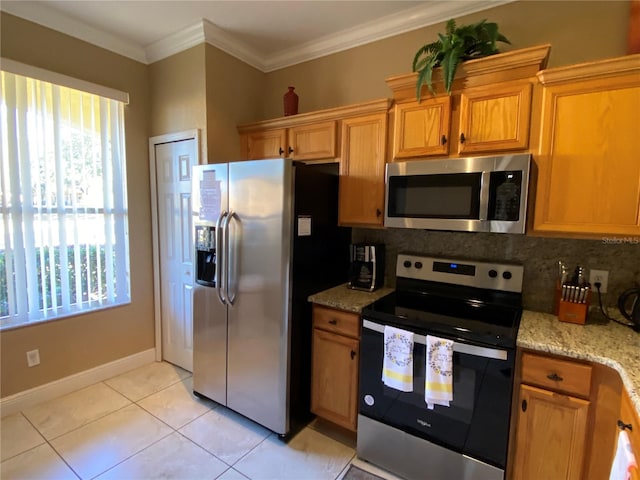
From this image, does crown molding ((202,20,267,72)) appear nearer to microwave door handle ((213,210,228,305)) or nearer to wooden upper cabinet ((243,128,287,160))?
wooden upper cabinet ((243,128,287,160))

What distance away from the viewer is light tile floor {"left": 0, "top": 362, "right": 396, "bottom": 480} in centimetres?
180

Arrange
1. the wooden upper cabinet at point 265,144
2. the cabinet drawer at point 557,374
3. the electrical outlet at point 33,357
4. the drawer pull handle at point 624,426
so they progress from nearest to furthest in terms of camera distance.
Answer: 1. the drawer pull handle at point 624,426
2. the cabinet drawer at point 557,374
3. the electrical outlet at point 33,357
4. the wooden upper cabinet at point 265,144

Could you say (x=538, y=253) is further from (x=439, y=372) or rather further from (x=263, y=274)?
(x=263, y=274)

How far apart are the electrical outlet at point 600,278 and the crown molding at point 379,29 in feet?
5.38

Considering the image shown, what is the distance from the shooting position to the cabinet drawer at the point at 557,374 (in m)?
1.34

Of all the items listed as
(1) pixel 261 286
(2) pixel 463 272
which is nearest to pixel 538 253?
(2) pixel 463 272

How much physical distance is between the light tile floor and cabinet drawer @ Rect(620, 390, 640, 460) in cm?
114

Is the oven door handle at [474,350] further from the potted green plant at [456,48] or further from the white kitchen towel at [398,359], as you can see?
the potted green plant at [456,48]

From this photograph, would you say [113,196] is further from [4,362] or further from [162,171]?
[4,362]

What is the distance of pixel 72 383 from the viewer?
2.54 meters

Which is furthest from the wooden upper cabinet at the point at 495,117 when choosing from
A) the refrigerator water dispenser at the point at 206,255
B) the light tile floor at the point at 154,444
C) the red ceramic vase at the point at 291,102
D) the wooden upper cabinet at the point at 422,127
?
the light tile floor at the point at 154,444

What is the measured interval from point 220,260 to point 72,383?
1668mm

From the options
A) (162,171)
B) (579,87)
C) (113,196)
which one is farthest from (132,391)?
(579,87)

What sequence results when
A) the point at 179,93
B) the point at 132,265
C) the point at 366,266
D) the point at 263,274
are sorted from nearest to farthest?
1. the point at 263,274
2. the point at 366,266
3. the point at 179,93
4. the point at 132,265
